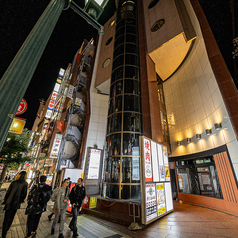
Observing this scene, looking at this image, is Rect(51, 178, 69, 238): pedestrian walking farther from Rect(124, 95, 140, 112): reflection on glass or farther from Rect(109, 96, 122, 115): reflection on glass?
Rect(124, 95, 140, 112): reflection on glass

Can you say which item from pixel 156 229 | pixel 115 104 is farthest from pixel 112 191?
pixel 115 104

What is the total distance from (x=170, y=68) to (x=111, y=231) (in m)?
14.6

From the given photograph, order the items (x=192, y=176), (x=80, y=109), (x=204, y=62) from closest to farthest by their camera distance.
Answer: (x=204, y=62) < (x=192, y=176) < (x=80, y=109)

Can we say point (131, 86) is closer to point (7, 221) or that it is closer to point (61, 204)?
point (61, 204)

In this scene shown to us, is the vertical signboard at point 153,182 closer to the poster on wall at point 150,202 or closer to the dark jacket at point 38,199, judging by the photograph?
the poster on wall at point 150,202

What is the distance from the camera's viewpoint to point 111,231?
5090 millimetres

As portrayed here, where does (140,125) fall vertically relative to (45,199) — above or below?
above

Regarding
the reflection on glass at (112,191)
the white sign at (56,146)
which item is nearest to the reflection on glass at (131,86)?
the reflection on glass at (112,191)

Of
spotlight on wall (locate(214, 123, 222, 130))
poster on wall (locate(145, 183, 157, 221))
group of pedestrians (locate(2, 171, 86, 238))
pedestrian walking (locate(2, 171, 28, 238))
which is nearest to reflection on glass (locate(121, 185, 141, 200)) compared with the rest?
poster on wall (locate(145, 183, 157, 221))

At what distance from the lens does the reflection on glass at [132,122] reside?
9.53 m

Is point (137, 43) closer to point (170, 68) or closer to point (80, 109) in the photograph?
point (170, 68)

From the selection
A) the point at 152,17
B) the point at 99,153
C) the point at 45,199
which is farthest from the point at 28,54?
the point at 152,17

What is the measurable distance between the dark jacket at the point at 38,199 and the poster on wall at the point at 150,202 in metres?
4.03

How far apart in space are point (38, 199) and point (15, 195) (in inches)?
27.7
